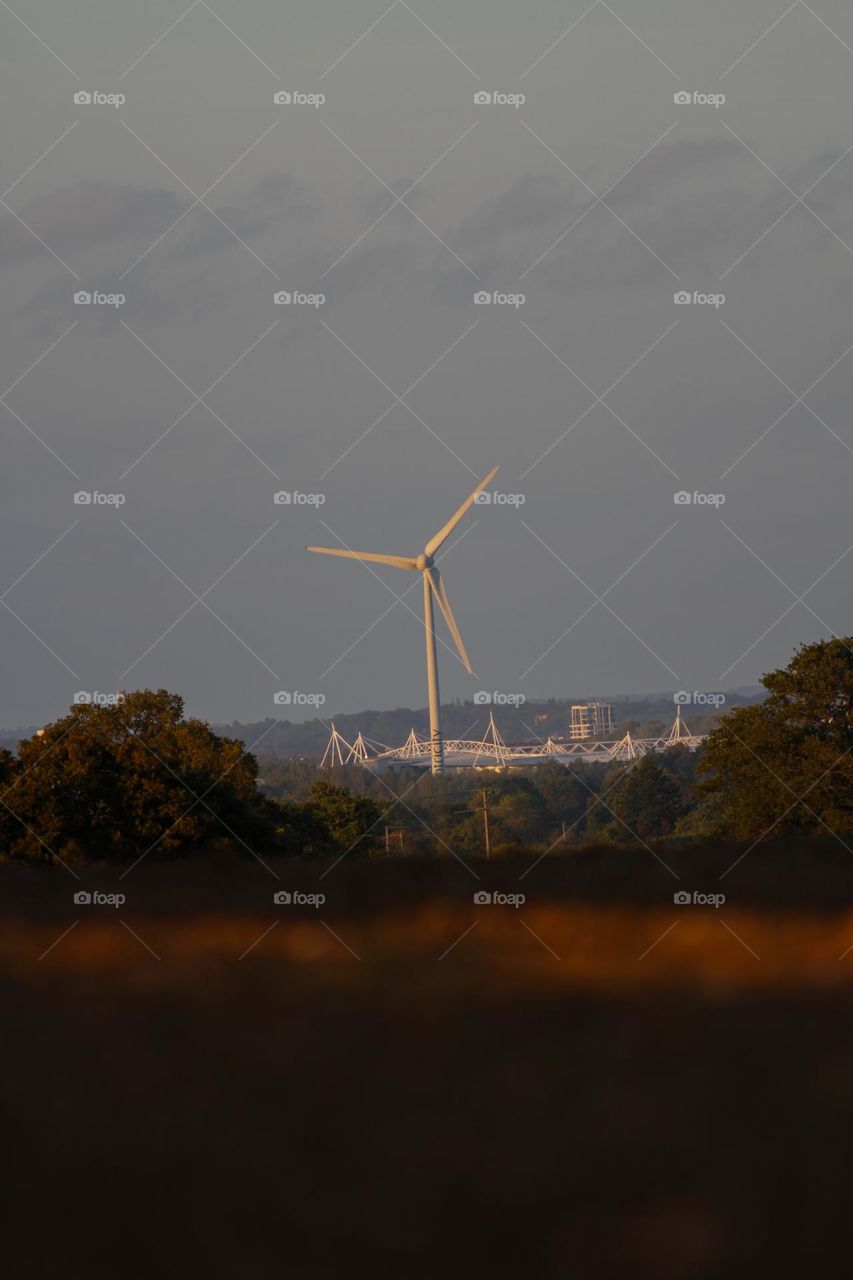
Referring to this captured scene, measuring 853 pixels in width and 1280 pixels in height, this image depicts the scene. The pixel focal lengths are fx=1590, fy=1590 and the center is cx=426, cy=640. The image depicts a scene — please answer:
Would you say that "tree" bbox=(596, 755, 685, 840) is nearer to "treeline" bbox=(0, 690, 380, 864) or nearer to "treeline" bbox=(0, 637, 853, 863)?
"treeline" bbox=(0, 637, 853, 863)

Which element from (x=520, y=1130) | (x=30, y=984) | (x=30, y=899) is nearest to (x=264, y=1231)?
(x=520, y=1130)

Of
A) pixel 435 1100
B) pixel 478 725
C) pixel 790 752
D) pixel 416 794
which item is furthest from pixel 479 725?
pixel 435 1100

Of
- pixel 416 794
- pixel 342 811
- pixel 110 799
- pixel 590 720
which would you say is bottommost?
pixel 110 799

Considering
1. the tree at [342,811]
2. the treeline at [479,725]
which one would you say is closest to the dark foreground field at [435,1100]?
the tree at [342,811]

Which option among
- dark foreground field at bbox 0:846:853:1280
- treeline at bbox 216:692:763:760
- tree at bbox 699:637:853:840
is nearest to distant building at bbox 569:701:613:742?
treeline at bbox 216:692:763:760

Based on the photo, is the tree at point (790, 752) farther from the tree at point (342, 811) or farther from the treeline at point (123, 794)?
the tree at point (342, 811)

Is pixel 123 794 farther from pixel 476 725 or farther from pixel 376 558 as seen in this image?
pixel 476 725
